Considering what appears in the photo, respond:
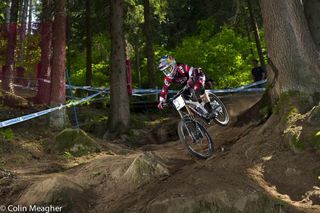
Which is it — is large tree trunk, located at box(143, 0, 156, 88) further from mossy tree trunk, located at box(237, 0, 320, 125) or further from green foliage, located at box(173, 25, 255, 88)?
mossy tree trunk, located at box(237, 0, 320, 125)

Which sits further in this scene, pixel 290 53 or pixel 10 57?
pixel 10 57

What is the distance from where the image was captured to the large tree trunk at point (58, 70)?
1239 centimetres

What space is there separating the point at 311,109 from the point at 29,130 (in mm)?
7959

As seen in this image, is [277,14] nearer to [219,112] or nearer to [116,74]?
[219,112]

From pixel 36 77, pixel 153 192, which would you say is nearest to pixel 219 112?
pixel 153 192

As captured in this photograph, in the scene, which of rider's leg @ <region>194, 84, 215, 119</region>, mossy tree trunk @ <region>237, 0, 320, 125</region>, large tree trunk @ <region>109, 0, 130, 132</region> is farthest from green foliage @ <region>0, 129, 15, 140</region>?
mossy tree trunk @ <region>237, 0, 320, 125</region>

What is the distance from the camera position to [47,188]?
21.0 feet

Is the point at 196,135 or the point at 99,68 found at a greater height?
the point at 99,68

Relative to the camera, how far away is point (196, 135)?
8.05 metres

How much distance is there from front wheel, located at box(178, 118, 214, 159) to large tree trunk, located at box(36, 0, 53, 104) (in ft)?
25.2

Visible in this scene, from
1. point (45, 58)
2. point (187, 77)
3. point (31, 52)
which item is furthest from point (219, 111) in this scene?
point (31, 52)

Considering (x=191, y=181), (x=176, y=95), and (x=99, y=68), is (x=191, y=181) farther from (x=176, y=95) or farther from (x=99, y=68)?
(x=99, y=68)

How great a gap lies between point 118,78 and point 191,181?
9516 mm

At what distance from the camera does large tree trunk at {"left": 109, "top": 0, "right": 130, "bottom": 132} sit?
14.9 meters
